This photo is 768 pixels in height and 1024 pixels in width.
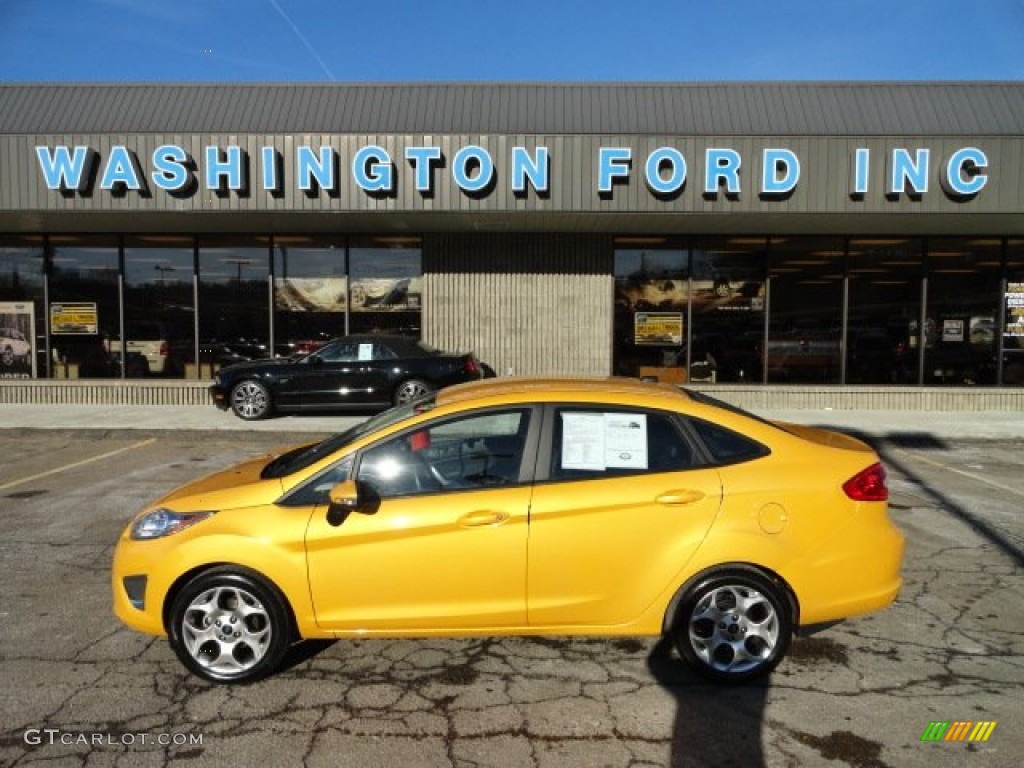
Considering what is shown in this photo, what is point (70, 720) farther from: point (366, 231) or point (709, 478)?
point (366, 231)

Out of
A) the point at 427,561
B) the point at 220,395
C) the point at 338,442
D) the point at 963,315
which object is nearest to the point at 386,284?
the point at 220,395

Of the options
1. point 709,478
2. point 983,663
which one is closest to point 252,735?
point 709,478

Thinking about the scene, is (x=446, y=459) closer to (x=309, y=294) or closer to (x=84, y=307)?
(x=309, y=294)

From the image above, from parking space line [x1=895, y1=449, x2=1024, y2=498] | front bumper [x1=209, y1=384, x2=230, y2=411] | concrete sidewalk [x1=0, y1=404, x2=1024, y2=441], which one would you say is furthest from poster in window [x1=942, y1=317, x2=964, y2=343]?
front bumper [x1=209, y1=384, x2=230, y2=411]

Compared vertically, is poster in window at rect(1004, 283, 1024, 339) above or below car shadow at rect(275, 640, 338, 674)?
above

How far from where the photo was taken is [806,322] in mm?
15086

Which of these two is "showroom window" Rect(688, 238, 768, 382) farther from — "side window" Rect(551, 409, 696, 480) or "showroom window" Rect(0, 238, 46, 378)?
"showroom window" Rect(0, 238, 46, 378)

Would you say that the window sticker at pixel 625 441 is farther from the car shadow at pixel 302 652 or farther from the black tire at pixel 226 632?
the car shadow at pixel 302 652

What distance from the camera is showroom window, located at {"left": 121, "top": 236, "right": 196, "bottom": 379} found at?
1536 cm

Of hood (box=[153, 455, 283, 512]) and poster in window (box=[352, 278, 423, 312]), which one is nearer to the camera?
hood (box=[153, 455, 283, 512])

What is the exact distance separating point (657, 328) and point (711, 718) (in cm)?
1210

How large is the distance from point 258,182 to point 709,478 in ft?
35.0

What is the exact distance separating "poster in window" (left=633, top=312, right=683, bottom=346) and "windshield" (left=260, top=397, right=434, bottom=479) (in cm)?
1116

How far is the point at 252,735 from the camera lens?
10.9ft
